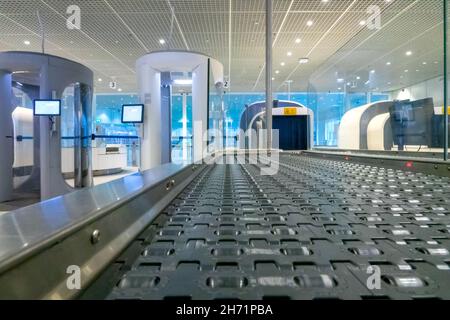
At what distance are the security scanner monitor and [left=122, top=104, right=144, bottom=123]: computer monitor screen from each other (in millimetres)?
5216

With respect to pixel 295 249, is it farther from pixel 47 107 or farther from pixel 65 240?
pixel 47 107

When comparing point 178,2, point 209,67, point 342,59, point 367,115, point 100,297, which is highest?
point 178,2

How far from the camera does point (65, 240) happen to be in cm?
71

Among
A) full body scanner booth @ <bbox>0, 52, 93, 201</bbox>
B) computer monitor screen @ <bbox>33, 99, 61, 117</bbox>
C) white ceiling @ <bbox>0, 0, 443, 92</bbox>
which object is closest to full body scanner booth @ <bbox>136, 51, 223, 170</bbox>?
Result: full body scanner booth @ <bbox>0, 52, 93, 201</bbox>

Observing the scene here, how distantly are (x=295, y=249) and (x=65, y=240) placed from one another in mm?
608

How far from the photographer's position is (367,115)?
896cm

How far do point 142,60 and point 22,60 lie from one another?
2.14 m

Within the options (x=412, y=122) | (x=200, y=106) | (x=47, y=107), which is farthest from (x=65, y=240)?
(x=412, y=122)

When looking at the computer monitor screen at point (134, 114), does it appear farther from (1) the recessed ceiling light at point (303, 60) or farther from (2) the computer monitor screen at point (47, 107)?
(1) the recessed ceiling light at point (303, 60)

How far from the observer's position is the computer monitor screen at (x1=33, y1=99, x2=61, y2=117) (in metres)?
5.02

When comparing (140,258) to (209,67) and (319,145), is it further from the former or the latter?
(319,145)

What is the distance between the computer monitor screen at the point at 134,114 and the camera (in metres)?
6.46
